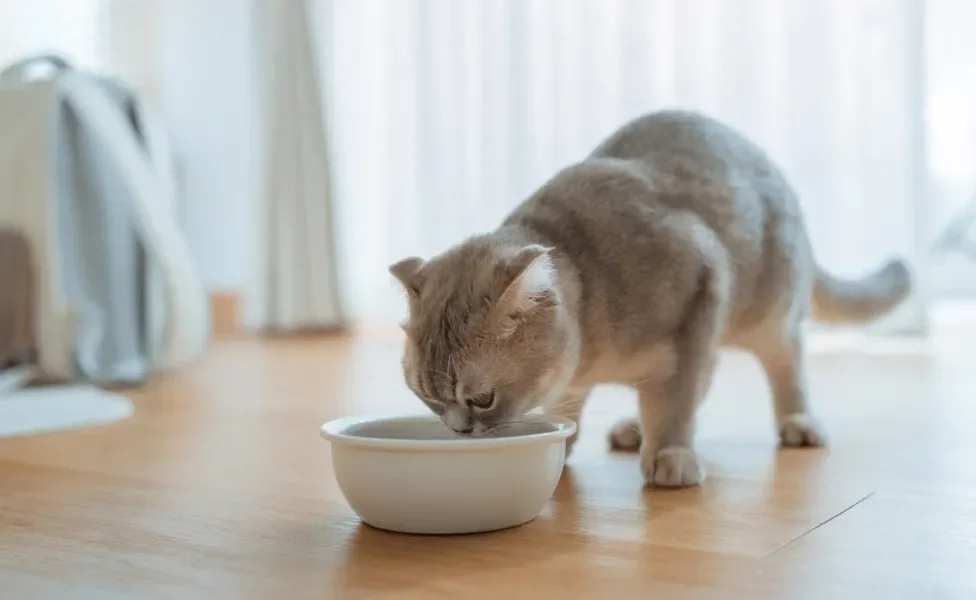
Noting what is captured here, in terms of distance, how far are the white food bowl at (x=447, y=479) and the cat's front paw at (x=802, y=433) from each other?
2.15 ft

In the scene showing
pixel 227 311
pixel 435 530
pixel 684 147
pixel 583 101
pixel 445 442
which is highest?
pixel 583 101

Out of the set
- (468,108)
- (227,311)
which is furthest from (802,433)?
(227,311)

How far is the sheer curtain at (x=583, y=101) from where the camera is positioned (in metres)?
3.24

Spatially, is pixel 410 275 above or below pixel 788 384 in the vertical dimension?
above

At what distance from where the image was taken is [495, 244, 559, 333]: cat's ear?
1.20 metres

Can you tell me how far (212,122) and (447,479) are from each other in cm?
423

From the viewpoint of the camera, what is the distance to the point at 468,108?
161 inches

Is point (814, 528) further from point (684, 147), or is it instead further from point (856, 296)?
point (856, 296)

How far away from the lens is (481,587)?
3.11 ft

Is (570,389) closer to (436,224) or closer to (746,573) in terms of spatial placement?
(746,573)

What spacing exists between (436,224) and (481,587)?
3312 mm

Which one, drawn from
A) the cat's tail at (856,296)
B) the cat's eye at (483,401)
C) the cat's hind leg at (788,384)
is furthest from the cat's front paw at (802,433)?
the cat's eye at (483,401)

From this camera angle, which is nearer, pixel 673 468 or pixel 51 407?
pixel 673 468

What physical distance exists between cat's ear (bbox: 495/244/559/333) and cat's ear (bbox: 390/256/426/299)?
0.44 ft
